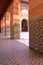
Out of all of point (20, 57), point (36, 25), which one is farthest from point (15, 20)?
point (20, 57)

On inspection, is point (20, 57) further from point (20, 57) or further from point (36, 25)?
point (36, 25)

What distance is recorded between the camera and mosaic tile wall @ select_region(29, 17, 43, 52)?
4.77 metres

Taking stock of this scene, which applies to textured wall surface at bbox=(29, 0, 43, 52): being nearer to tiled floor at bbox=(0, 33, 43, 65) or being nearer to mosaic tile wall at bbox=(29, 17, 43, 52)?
mosaic tile wall at bbox=(29, 17, 43, 52)

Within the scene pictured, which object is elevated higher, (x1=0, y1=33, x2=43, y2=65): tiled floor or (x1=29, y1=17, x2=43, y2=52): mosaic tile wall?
(x1=29, y1=17, x2=43, y2=52): mosaic tile wall

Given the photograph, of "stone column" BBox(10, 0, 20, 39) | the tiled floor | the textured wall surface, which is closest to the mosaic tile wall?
the textured wall surface

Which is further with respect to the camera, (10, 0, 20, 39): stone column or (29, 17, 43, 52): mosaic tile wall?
(10, 0, 20, 39): stone column

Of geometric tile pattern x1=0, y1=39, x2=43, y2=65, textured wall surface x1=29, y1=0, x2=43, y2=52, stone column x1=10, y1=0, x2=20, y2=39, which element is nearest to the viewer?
geometric tile pattern x1=0, y1=39, x2=43, y2=65

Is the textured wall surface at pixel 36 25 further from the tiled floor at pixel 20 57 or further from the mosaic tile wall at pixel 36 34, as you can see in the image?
the tiled floor at pixel 20 57

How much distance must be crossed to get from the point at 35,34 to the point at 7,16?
35.3ft

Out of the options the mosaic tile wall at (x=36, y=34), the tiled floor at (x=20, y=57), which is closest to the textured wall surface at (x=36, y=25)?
the mosaic tile wall at (x=36, y=34)

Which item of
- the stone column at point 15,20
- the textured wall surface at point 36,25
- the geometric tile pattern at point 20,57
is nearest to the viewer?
the geometric tile pattern at point 20,57

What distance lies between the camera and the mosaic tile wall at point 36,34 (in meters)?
4.77

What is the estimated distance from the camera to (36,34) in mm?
5172

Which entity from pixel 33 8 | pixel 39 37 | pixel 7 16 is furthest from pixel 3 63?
pixel 7 16
